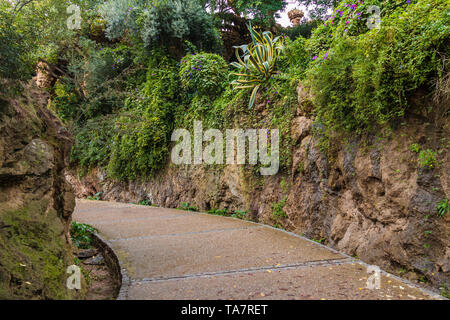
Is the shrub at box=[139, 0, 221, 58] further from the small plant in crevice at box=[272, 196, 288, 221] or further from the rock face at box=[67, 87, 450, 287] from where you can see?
the small plant in crevice at box=[272, 196, 288, 221]

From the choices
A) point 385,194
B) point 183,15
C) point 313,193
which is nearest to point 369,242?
point 385,194

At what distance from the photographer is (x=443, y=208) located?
271 centimetres

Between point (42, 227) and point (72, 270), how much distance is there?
1.45 ft

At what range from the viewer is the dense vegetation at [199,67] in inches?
116

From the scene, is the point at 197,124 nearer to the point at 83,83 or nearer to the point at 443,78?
the point at 443,78

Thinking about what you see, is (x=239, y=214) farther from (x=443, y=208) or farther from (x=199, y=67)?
(x=443, y=208)

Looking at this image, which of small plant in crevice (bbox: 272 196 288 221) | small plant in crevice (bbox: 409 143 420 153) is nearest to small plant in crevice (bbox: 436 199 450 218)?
small plant in crevice (bbox: 409 143 420 153)

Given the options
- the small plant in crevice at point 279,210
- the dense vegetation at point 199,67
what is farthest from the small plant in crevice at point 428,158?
the small plant in crevice at point 279,210

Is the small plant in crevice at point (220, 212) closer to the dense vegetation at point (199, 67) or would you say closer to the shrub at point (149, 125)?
the dense vegetation at point (199, 67)

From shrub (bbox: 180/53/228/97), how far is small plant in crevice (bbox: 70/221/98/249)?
415 cm

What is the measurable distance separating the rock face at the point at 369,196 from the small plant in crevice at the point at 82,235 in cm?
278

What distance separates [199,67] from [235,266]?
5666 mm

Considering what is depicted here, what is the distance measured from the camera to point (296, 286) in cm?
288

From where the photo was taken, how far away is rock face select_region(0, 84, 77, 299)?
2.25m
